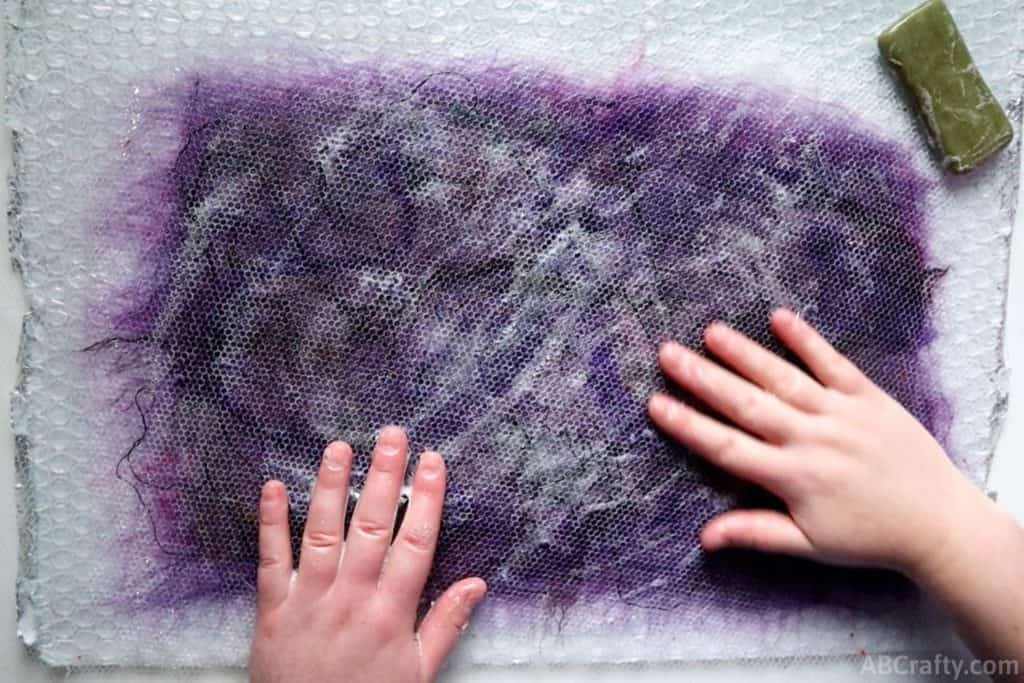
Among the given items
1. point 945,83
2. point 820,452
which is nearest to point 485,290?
point 820,452

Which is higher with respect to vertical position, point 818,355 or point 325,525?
point 818,355

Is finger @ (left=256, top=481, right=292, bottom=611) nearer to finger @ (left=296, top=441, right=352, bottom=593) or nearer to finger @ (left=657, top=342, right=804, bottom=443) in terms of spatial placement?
finger @ (left=296, top=441, right=352, bottom=593)

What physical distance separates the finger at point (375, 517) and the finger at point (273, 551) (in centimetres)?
4

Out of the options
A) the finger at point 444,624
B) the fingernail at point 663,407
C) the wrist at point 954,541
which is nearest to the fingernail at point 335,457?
the finger at point 444,624

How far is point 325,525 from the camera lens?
0.59 metres

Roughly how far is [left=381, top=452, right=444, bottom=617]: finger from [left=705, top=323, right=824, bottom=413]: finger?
0.71 ft

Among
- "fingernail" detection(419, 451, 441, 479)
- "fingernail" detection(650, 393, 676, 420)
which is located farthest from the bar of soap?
"fingernail" detection(419, 451, 441, 479)

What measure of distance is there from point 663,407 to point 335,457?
229mm

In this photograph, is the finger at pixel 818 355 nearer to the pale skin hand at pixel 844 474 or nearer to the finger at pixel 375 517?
the pale skin hand at pixel 844 474

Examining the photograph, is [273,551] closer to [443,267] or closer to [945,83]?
[443,267]

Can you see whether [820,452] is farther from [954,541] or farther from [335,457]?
[335,457]

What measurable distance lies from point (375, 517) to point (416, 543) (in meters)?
0.03

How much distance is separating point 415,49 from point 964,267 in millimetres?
428

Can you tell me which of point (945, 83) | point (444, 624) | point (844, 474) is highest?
point (945, 83)
